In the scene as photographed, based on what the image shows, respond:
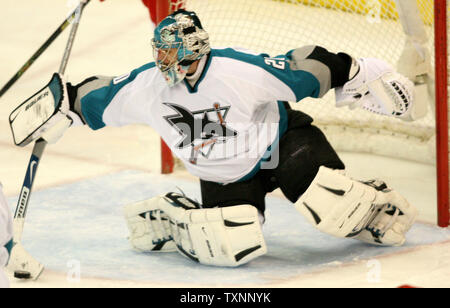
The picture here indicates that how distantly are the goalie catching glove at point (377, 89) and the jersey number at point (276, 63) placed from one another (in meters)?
0.27

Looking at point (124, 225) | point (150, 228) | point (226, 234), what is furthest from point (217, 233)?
point (124, 225)

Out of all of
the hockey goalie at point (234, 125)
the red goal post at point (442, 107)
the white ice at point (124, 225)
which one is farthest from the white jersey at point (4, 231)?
the red goal post at point (442, 107)

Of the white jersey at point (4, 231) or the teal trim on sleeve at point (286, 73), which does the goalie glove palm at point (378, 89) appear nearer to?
the teal trim on sleeve at point (286, 73)

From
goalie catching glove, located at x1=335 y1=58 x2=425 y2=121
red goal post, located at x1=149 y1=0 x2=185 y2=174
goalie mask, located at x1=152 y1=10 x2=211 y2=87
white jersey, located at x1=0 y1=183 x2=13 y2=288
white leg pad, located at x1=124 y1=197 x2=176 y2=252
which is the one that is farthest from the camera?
red goal post, located at x1=149 y1=0 x2=185 y2=174

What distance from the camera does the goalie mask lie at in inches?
135

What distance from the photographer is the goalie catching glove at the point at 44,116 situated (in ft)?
11.5

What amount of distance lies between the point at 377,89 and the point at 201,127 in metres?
0.67

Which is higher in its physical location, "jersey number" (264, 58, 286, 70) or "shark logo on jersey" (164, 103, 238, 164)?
"jersey number" (264, 58, 286, 70)

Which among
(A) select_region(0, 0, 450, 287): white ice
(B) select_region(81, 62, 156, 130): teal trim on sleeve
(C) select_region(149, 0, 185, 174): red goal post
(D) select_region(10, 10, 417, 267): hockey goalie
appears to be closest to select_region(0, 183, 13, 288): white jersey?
(A) select_region(0, 0, 450, 287): white ice

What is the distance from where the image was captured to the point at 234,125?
352cm

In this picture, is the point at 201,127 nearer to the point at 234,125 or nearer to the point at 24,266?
the point at 234,125

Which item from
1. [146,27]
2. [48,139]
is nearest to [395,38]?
[48,139]

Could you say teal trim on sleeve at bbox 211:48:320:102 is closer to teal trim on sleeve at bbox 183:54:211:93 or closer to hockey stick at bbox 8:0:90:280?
teal trim on sleeve at bbox 183:54:211:93

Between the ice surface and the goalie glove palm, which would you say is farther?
the goalie glove palm
